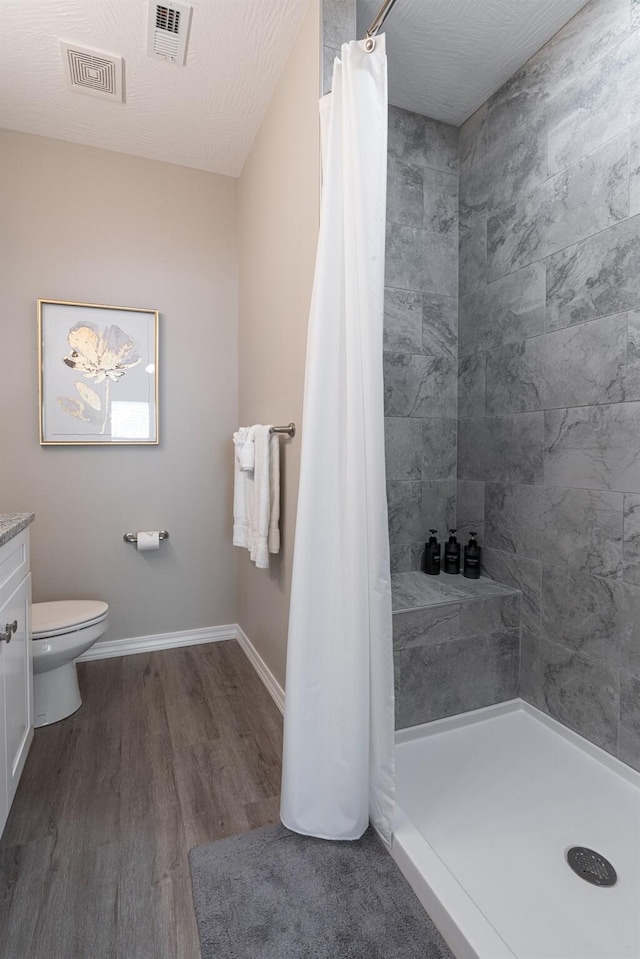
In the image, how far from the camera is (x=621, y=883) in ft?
3.84

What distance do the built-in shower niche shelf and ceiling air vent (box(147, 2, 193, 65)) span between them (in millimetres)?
2182

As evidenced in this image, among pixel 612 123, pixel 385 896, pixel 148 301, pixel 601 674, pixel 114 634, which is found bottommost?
pixel 385 896

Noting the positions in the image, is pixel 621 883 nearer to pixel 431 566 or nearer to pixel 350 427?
pixel 431 566

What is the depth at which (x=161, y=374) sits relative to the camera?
2.49m

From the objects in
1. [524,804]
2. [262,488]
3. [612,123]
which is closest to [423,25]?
[612,123]

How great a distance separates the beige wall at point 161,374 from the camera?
2.24 m

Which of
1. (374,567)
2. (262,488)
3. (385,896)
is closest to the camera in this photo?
(385,896)

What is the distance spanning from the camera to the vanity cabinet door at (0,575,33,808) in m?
1.29

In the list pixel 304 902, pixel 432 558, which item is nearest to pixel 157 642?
pixel 432 558

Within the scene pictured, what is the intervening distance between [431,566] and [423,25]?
2088 millimetres

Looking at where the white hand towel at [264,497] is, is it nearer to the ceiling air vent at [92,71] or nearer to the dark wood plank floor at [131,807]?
the dark wood plank floor at [131,807]

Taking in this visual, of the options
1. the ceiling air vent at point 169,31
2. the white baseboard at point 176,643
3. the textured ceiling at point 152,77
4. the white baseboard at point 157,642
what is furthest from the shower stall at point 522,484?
the white baseboard at point 157,642

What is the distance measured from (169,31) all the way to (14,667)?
2.18 m

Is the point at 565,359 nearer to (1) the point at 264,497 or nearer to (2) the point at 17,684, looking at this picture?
(1) the point at 264,497
